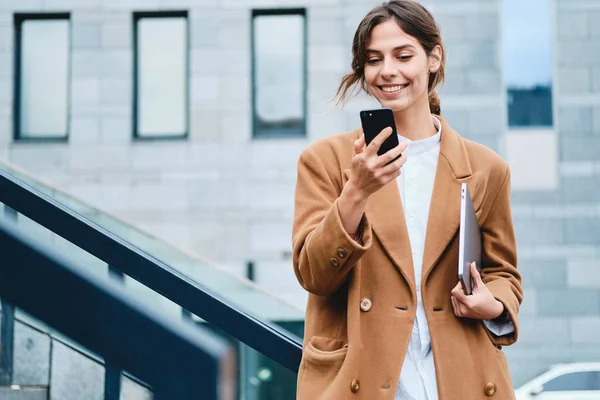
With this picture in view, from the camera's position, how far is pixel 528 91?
39.0 ft

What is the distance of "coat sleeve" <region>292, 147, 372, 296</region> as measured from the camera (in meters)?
1.83

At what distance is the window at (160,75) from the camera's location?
1200 centimetres

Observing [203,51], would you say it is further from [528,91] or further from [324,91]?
[528,91]

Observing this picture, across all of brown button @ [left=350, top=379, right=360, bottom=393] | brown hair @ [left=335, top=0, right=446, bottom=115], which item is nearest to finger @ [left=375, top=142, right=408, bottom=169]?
brown hair @ [left=335, top=0, right=446, bottom=115]

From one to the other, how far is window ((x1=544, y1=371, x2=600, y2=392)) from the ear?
32.2ft

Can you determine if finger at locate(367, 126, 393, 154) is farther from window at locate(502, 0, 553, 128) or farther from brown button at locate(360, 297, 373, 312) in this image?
window at locate(502, 0, 553, 128)

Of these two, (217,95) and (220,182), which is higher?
(217,95)

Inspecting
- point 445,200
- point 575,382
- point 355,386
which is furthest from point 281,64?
point 355,386

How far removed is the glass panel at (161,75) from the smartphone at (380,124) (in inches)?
412

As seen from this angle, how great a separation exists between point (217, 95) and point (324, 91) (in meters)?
1.56

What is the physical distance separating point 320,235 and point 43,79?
11145mm

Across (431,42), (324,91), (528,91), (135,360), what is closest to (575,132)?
(528,91)

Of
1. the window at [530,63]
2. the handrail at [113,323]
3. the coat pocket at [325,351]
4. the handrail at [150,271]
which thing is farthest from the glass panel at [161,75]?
the handrail at [113,323]

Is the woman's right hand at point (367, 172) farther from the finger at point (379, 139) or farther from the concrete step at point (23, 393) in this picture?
the concrete step at point (23, 393)
